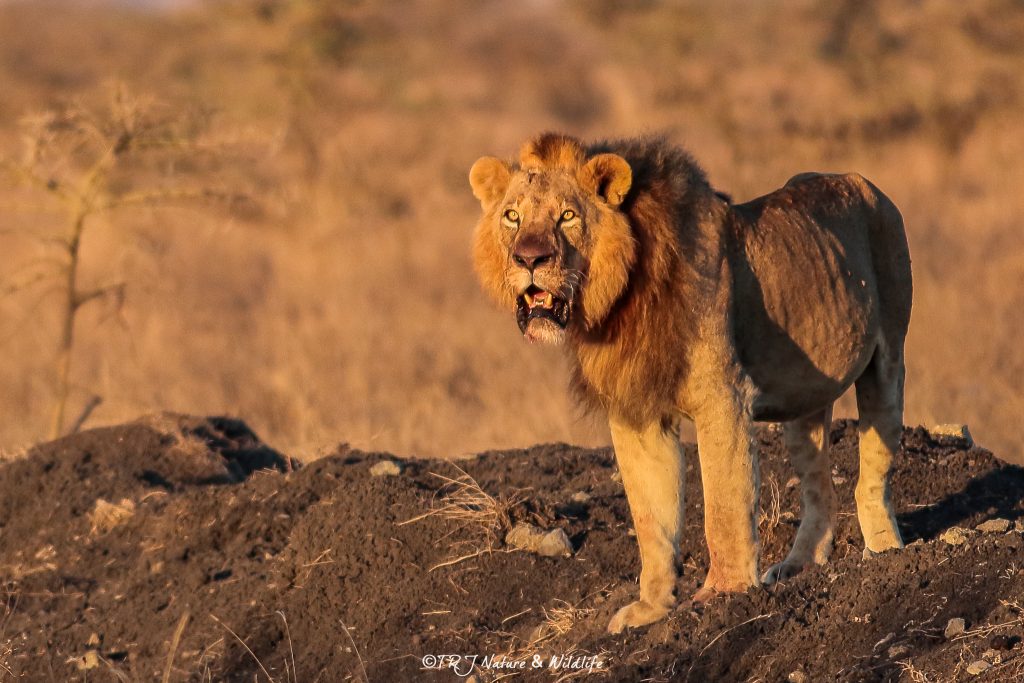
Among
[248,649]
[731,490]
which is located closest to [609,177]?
[731,490]

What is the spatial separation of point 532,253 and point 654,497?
1225mm

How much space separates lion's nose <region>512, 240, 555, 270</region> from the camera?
530cm

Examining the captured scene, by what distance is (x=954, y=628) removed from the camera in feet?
16.9

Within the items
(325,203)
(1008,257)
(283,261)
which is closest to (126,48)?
(325,203)

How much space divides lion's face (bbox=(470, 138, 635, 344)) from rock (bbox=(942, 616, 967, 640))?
1.52 m

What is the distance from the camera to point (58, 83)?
131 ft

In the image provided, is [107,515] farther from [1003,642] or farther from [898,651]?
[1003,642]

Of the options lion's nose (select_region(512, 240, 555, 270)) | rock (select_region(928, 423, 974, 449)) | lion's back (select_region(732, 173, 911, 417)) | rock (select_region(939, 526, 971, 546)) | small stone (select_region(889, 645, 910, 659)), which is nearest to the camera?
small stone (select_region(889, 645, 910, 659))

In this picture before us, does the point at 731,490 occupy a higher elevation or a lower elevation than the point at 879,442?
lower

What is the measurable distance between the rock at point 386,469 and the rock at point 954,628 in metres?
3.15

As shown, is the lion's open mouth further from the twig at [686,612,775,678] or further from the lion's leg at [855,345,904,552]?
the lion's leg at [855,345,904,552]

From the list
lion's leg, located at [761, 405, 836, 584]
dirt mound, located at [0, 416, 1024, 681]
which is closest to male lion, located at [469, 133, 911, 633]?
lion's leg, located at [761, 405, 836, 584]

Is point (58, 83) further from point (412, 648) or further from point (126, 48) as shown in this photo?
point (412, 648)

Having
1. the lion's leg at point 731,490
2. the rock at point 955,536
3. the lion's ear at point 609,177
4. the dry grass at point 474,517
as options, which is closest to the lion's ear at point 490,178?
the lion's ear at point 609,177
